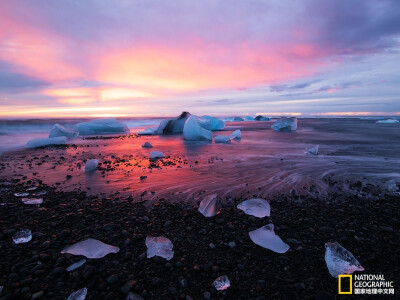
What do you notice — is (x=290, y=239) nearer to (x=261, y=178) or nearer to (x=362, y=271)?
(x=362, y=271)

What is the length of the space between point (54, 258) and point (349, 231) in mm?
2738

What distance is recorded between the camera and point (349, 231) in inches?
86.3

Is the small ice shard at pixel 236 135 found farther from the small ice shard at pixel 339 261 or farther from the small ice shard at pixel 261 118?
the small ice shard at pixel 261 118

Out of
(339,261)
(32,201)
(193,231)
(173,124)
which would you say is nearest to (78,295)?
(193,231)

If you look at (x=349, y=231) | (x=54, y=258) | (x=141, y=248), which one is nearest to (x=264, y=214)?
(x=349, y=231)

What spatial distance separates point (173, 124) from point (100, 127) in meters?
6.08

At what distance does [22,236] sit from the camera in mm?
2096

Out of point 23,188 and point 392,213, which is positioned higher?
point 23,188

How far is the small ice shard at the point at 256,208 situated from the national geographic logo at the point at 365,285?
1.04m

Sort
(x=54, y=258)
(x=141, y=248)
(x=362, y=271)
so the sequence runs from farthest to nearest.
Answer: (x=141, y=248) → (x=54, y=258) → (x=362, y=271)

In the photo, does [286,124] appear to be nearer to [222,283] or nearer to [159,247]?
[159,247]

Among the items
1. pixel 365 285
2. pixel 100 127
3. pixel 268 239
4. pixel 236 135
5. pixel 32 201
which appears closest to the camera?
pixel 365 285

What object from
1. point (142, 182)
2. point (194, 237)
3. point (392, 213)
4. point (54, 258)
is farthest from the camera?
point (142, 182)

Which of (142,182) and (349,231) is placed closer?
(349,231)
